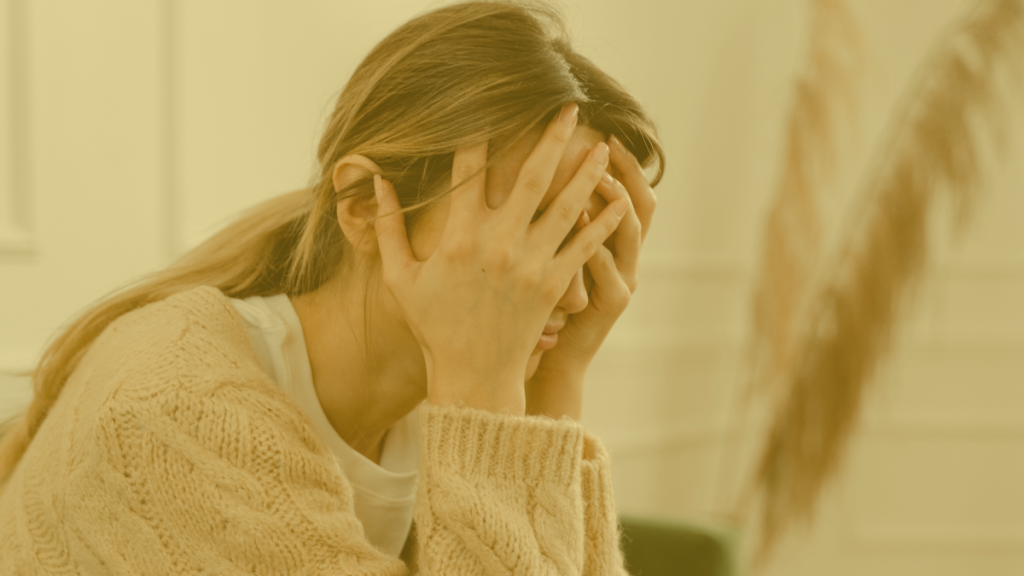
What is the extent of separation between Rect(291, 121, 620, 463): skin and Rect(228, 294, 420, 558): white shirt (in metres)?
0.03

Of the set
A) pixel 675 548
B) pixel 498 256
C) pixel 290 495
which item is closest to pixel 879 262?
pixel 675 548

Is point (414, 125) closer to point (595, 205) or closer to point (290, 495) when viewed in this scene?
point (595, 205)

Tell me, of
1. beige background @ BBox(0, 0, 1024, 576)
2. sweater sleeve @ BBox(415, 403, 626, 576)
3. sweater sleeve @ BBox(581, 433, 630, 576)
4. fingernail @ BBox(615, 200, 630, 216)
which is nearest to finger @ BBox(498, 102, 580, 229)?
fingernail @ BBox(615, 200, 630, 216)

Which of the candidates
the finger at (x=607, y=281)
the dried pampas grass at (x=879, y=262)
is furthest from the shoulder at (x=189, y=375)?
the dried pampas grass at (x=879, y=262)

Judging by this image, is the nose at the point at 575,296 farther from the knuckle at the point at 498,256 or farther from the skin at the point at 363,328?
the knuckle at the point at 498,256

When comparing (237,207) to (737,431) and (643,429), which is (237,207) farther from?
(737,431)

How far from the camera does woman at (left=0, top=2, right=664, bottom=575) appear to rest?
767 mm

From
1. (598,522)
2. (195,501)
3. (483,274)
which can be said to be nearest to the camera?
(195,501)

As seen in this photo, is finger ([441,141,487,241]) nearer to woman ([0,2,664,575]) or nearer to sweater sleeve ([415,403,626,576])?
woman ([0,2,664,575])

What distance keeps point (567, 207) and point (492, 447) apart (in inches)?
10.2

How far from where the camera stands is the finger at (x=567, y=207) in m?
0.88

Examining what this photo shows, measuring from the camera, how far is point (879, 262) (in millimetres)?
2201

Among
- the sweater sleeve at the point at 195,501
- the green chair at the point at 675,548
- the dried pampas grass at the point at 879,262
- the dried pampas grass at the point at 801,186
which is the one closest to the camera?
the sweater sleeve at the point at 195,501

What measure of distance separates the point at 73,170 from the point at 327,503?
781mm
